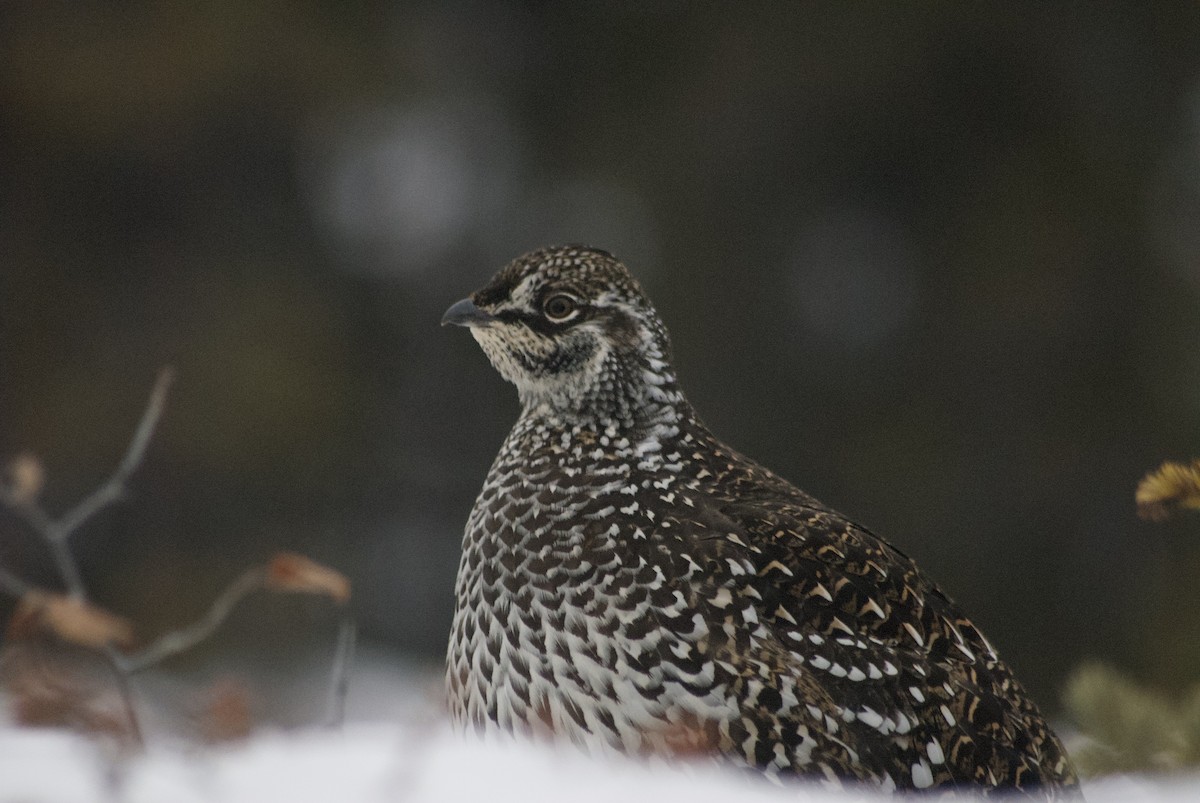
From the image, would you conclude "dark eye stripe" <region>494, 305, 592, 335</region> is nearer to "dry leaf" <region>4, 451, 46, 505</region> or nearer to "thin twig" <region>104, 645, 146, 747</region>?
"dry leaf" <region>4, 451, 46, 505</region>

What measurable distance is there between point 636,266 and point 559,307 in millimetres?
7137

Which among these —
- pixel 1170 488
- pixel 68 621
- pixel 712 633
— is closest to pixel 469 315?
pixel 712 633

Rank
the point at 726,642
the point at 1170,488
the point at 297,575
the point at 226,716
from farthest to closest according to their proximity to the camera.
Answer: the point at 726,642 < the point at 1170,488 < the point at 297,575 < the point at 226,716

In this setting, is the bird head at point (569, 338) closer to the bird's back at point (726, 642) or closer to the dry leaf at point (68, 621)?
the bird's back at point (726, 642)

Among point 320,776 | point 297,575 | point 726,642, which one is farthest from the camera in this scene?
point 726,642

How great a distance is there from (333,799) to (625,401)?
2.31 meters

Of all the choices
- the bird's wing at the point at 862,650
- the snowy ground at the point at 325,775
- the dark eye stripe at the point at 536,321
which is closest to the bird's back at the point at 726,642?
the bird's wing at the point at 862,650

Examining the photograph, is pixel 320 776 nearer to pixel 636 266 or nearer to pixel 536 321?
pixel 536 321

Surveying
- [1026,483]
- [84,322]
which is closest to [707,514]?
[1026,483]

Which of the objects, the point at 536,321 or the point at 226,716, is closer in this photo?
the point at 226,716

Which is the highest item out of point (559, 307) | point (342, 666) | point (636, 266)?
point (559, 307)

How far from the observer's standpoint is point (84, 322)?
38.2 ft

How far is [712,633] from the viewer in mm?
3223

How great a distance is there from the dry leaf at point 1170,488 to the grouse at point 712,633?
80 cm
